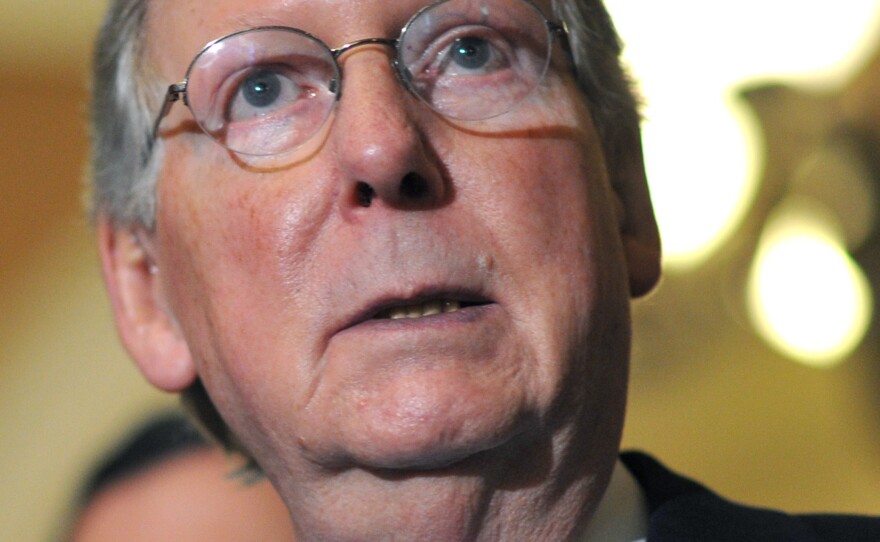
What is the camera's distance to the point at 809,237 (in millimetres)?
3830

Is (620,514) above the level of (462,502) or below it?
below

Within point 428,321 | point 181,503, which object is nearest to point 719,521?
point 428,321

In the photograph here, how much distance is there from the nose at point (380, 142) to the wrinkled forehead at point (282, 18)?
0.04 meters

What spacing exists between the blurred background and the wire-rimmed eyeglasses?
2149 millimetres

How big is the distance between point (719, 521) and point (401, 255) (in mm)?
562

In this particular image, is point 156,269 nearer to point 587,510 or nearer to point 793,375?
point 587,510

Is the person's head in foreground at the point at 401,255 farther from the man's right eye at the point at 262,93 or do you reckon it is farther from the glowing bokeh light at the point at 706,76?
the glowing bokeh light at the point at 706,76

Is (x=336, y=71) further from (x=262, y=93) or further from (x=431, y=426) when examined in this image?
(x=431, y=426)

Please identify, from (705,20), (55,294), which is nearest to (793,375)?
(705,20)

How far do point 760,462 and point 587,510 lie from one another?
9.95ft

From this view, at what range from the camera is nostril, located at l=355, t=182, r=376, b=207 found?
3.97ft

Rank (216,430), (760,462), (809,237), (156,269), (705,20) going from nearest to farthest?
(156,269) → (216,430) → (705,20) → (809,237) → (760,462)

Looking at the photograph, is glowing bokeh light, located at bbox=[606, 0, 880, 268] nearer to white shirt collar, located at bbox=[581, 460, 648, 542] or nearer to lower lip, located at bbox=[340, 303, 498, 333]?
white shirt collar, located at bbox=[581, 460, 648, 542]

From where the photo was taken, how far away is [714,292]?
4176 millimetres
